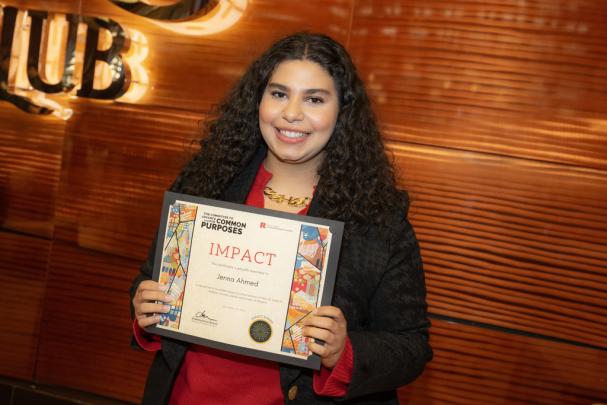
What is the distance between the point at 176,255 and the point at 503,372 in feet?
5.52

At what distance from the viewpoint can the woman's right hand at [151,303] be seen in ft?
4.19

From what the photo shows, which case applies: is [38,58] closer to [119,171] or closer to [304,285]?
[119,171]

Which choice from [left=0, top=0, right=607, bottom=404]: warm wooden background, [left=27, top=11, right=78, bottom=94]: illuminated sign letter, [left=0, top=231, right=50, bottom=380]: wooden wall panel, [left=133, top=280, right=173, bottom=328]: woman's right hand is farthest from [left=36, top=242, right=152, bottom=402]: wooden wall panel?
[left=133, top=280, right=173, bottom=328]: woman's right hand

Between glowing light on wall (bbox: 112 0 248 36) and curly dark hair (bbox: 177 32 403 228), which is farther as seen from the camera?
glowing light on wall (bbox: 112 0 248 36)

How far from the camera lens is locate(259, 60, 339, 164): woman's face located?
139 cm

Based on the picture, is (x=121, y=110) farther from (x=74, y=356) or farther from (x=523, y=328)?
(x=523, y=328)

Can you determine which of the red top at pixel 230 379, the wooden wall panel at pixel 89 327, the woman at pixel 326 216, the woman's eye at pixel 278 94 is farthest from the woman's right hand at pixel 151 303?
the wooden wall panel at pixel 89 327

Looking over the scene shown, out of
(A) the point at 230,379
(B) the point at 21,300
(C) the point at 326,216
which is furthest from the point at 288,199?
(B) the point at 21,300

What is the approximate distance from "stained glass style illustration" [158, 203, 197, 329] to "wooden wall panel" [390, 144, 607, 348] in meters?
1.34

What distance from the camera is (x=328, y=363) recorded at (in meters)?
1.24

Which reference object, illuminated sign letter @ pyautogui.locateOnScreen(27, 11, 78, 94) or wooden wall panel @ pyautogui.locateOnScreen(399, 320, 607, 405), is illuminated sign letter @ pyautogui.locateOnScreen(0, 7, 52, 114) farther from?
wooden wall panel @ pyautogui.locateOnScreen(399, 320, 607, 405)

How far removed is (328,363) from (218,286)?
0.29 metres

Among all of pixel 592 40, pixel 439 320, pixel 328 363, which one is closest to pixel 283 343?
pixel 328 363

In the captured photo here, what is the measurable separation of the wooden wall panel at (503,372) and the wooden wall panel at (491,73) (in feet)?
2.54
